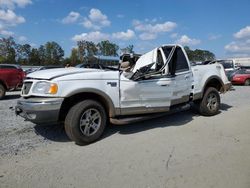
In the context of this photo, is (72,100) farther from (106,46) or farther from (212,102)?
(106,46)

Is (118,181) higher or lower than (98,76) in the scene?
lower

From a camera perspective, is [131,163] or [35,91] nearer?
[131,163]

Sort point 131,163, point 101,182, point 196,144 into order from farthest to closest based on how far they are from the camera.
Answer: point 196,144 < point 131,163 < point 101,182

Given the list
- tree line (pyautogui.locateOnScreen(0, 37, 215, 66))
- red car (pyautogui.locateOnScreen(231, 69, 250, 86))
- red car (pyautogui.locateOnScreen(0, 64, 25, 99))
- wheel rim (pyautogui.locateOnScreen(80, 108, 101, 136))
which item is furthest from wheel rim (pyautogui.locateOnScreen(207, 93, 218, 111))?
tree line (pyautogui.locateOnScreen(0, 37, 215, 66))

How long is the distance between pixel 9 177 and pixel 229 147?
3747 mm

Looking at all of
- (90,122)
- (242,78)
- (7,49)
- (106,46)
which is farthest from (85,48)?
(90,122)

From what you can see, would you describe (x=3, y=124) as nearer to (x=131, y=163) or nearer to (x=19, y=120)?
(x=19, y=120)

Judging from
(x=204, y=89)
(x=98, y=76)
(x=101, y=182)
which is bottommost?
(x=101, y=182)

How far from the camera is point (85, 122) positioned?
5109 millimetres

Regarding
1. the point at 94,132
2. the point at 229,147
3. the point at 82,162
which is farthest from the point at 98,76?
the point at 229,147

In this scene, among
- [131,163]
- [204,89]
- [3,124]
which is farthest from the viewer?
[204,89]

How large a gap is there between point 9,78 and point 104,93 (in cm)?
878

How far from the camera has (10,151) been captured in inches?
187

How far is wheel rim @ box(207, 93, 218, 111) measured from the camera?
7596 mm
